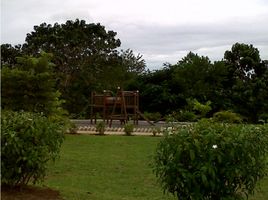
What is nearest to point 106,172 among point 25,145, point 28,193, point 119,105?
point 28,193

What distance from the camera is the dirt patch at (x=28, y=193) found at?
556cm

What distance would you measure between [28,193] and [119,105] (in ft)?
42.0

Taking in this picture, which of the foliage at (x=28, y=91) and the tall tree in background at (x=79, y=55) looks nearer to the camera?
the foliage at (x=28, y=91)

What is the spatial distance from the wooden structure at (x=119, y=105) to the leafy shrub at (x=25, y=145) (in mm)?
12475

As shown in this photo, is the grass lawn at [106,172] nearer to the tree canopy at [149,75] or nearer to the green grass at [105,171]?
the green grass at [105,171]

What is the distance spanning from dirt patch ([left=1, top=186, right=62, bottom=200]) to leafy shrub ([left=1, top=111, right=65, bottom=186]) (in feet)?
A: 0.34

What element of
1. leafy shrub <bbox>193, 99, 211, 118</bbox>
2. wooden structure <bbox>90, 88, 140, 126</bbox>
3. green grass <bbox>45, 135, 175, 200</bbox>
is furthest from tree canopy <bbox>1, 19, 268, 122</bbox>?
green grass <bbox>45, 135, 175, 200</bbox>

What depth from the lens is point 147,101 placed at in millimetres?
22891

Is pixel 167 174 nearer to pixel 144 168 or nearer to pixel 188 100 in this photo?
pixel 144 168

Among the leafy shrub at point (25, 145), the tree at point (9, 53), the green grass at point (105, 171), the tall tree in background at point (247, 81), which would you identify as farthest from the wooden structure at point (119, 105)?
the leafy shrub at point (25, 145)

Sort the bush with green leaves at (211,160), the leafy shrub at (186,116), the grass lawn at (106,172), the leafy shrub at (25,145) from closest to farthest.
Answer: the bush with green leaves at (211,160) < the leafy shrub at (25,145) < the grass lawn at (106,172) < the leafy shrub at (186,116)

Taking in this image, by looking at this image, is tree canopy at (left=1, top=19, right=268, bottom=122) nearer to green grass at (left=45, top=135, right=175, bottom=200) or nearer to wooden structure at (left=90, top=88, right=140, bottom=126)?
wooden structure at (left=90, top=88, right=140, bottom=126)

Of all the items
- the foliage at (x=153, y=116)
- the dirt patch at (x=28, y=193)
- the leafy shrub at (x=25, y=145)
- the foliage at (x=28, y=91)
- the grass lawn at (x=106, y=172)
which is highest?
the foliage at (x=28, y=91)

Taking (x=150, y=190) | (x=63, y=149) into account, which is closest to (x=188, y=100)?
(x=63, y=149)
